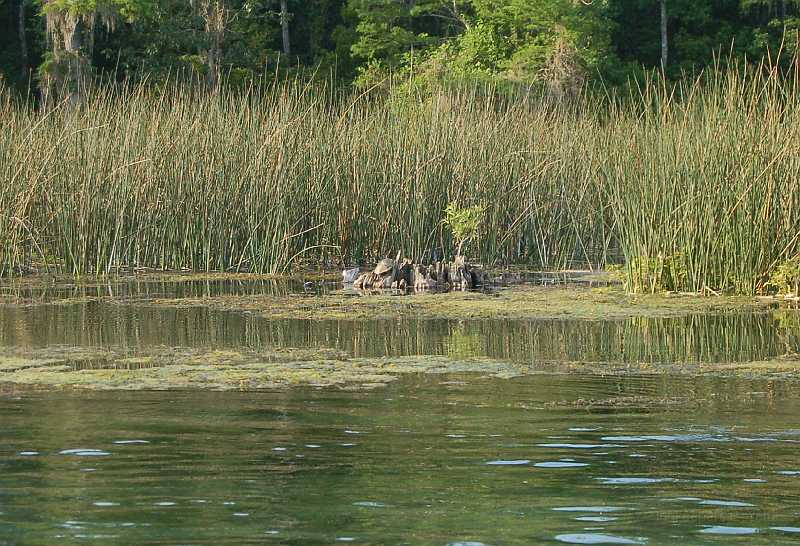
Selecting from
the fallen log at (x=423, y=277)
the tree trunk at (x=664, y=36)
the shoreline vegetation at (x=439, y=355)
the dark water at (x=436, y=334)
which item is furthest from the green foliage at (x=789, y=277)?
the tree trunk at (x=664, y=36)

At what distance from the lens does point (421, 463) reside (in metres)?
4.49

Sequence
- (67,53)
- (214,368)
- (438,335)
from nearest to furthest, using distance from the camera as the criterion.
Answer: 1. (214,368)
2. (438,335)
3. (67,53)

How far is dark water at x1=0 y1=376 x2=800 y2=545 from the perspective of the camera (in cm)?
371

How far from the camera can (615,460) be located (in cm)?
451

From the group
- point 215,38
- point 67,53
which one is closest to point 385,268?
point 67,53

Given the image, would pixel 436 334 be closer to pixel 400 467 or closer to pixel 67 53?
pixel 400 467

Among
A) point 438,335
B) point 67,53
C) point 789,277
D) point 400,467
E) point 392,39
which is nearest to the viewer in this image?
point 400,467

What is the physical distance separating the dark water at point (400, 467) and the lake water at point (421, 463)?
0.4 inches

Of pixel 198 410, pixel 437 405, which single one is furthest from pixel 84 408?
pixel 437 405

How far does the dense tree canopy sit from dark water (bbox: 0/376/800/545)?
16.7 meters

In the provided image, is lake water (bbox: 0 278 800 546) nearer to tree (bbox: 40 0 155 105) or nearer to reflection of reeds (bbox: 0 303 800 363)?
reflection of reeds (bbox: 0 303 800 363)

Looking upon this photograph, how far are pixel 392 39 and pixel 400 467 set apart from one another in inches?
957

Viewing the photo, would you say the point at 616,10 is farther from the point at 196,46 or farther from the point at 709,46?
the point at 196,46

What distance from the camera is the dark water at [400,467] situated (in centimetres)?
371
